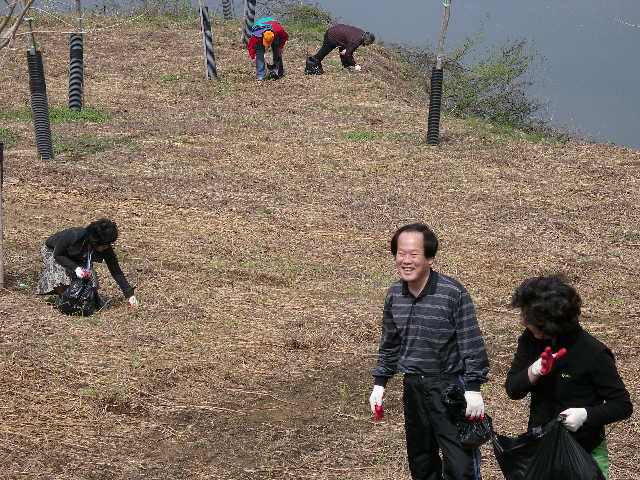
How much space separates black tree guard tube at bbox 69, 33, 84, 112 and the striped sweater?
576 inches

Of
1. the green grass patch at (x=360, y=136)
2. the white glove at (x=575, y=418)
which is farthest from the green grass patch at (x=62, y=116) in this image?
the white glove at (x=575, y=418)

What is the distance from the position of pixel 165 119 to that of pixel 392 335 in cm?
1393

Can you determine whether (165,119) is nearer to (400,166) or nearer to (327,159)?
(327,159)

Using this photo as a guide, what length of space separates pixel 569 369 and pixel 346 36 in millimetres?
16936

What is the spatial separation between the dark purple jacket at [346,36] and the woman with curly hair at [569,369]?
1668 centimetres

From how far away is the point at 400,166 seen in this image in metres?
15.2

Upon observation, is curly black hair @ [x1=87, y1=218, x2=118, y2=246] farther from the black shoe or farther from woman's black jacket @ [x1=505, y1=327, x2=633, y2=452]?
woman's black jacket @ [x1=505, y1=327, x2=633, y2=452]

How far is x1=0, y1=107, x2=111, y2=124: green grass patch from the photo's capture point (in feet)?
56.0

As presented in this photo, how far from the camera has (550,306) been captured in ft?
11.6

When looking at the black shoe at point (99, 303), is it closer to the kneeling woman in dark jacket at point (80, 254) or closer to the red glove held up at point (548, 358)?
the kneeling woman in dark jacket at point (80, 254)

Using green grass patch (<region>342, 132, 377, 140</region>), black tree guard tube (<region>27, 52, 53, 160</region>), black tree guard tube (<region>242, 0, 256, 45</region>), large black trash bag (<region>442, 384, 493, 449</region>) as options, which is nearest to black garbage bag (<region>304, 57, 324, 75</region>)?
black tree guard tube (<region>242, 0, 256, 45</region>)

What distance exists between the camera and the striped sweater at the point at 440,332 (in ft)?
13.6

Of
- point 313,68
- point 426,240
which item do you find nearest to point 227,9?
point 313,68

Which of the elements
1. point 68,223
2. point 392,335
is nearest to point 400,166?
point 68,223
